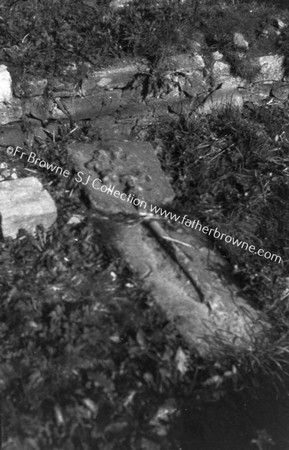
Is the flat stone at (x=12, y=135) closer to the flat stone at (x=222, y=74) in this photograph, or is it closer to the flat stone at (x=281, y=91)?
the flat stone at (x=222, y=74)

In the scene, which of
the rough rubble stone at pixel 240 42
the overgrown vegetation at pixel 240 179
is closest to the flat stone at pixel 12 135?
the overgrown vegetation at pixel 240 179

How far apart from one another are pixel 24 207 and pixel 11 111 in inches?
35.5

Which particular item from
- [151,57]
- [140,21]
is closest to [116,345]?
[151,57]

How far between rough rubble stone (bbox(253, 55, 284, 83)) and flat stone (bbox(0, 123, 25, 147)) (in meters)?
1.96

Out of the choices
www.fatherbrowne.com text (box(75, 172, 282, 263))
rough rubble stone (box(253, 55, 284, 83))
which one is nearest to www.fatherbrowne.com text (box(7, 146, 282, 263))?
www.fatherbrowne.com text (box(75, 172, 282, 263))

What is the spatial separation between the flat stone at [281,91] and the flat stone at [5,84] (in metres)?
2.20

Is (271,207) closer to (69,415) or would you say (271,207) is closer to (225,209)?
(225,209)

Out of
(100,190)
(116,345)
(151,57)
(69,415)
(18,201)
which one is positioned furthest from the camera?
(151,57)

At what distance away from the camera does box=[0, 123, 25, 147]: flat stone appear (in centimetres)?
411

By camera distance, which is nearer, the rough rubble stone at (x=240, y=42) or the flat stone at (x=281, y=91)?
the rough rubble stone at (x=240, y=42)

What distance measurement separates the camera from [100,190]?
395 cm

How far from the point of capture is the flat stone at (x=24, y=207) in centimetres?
348

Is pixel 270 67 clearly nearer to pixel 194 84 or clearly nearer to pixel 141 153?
pixel 194 84

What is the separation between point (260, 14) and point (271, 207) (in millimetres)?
1846
